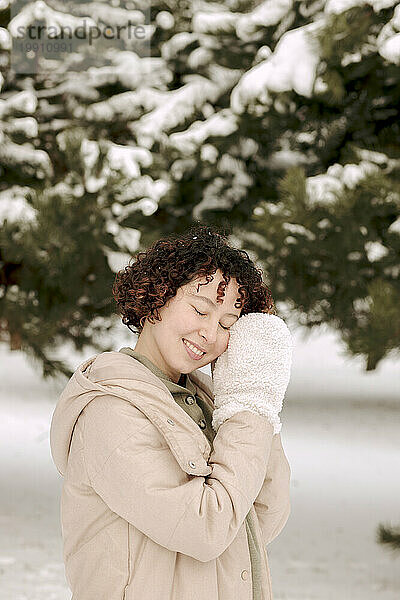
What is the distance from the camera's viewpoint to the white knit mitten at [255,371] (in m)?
1.37

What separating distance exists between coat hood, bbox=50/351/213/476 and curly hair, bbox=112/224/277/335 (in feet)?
0.35

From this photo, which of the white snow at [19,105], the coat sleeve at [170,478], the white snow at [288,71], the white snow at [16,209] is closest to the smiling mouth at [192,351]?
the coat sleeve at [170,478]

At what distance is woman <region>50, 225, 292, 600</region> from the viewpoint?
127 centimetres

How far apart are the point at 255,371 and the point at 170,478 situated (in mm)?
222

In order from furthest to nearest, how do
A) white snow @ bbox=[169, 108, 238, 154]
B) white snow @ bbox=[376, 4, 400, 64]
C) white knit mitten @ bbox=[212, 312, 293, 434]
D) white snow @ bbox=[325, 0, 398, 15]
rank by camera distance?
white snow @ bbox=[169, 108, 238, 154] < white snow @ bbox=[325, 0, 398, 15] < white snow @ bbox=[376, 4, 400, 64] < white knit mitten @ bbox=[212, 312, 293, 434]

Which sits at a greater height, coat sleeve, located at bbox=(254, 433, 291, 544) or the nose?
the nose

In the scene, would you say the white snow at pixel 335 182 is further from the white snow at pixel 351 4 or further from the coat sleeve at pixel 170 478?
the coat sleeve at pixel 170 478

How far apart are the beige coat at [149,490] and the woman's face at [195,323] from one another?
0.22 ft

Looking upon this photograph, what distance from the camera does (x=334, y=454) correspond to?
20.0 feet

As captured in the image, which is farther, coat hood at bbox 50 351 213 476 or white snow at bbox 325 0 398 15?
white snow at bbox 325 0 398 15

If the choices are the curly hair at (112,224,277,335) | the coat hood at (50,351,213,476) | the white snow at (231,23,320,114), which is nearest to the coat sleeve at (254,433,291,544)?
the coat hood at (50,351,213,476)

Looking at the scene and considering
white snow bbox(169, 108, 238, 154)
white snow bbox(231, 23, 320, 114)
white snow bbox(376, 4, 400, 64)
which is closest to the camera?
white snow bbox(376, 4, 400, 64)

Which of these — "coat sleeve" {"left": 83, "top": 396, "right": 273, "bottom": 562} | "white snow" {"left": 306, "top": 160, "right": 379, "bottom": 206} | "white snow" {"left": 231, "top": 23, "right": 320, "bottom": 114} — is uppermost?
"coat sleeve" {"left": 83, "top": 396, "right": 273, "bottom": 562}

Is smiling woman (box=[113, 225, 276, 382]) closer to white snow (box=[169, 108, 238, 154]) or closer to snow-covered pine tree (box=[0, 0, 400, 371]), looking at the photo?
snow-covered pine tree (box=[0, 0, 400, 371])
